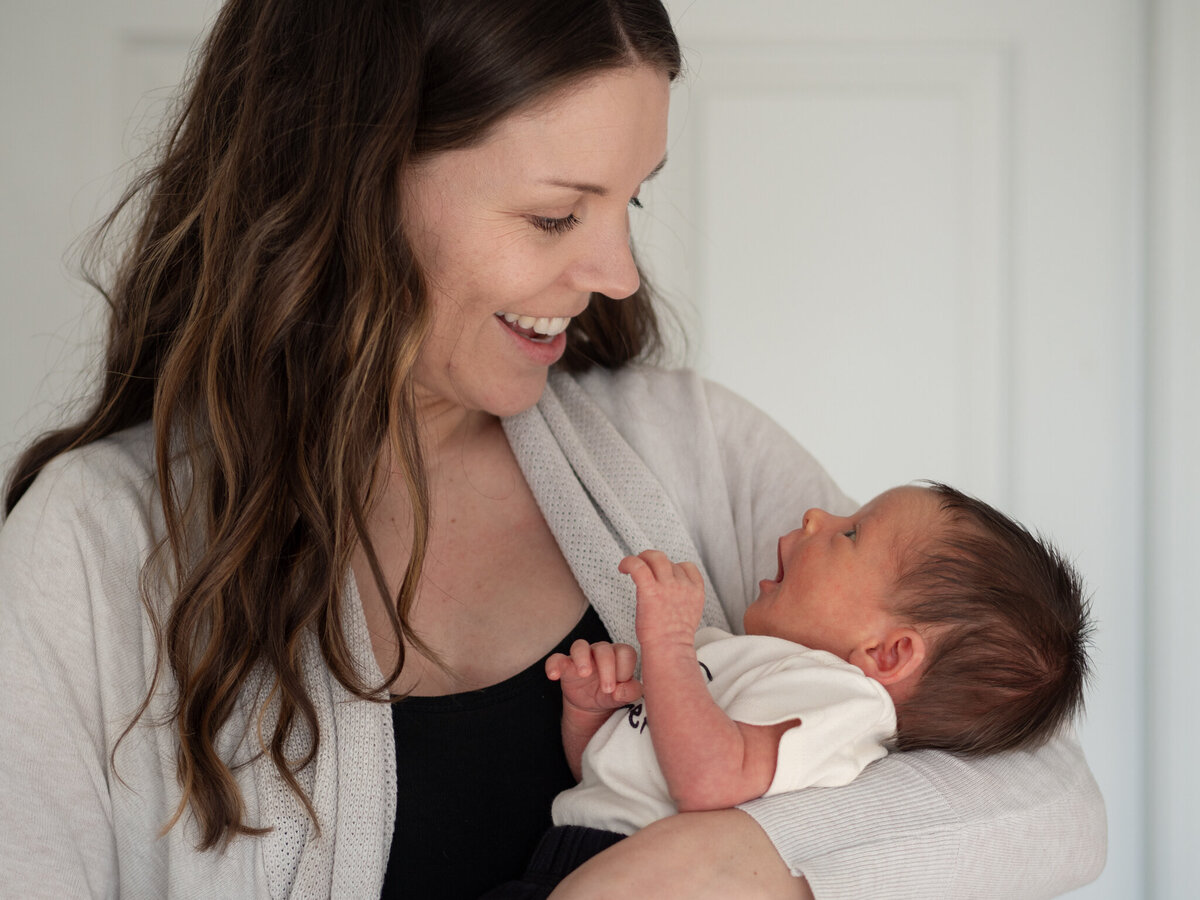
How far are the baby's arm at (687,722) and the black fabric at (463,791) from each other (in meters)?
0.18

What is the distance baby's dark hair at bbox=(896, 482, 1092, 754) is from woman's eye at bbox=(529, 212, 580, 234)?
0.52 meters

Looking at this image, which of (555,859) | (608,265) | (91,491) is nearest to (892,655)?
(555,859)

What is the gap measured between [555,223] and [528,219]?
1.3 inches

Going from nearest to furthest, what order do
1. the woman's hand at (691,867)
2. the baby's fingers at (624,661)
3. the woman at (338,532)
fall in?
the woman's hand at (691,867) → the woman at (338,532) → the baby's fingers at (624,661)

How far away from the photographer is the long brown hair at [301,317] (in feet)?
3.52

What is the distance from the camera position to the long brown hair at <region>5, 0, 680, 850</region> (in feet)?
3.52

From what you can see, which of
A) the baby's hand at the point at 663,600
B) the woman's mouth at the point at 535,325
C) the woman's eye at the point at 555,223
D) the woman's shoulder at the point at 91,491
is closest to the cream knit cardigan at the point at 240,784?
the woman's shoulder at the point at 91,491

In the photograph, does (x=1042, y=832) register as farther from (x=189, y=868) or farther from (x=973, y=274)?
(x=973, y=274)

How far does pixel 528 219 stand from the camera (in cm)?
113

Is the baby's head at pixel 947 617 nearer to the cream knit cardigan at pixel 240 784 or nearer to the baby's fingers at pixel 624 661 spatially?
the cream knit cardigan at pixel 240 784

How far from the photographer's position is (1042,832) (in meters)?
1.08

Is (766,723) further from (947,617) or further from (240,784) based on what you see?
(240,784)

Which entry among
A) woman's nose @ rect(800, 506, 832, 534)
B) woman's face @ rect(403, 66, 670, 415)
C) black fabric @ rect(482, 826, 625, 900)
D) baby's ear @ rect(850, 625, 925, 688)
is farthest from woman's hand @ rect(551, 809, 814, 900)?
woman's face @ rect(403, 66, 670, 415)

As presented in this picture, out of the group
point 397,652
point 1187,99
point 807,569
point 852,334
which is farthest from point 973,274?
point 397,652
